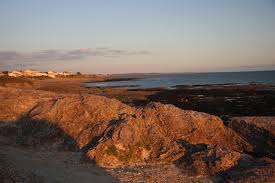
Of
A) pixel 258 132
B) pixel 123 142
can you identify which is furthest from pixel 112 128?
pixel 258 132

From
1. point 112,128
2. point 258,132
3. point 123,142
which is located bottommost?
point 258,132

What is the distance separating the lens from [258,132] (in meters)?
16.0

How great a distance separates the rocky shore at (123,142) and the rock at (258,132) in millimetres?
42

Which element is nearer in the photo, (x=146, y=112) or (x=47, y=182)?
(x=47, y=182)

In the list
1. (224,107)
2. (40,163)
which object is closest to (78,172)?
(40,163)

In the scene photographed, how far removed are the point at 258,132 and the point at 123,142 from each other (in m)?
6.59

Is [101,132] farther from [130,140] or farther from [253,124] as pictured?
[253,124]

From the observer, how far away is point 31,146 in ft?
46.0

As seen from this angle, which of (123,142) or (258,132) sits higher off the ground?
(123,142)

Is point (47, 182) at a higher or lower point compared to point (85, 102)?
lower

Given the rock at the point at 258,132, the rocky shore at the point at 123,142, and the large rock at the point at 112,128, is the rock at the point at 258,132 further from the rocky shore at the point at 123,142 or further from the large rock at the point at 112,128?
the large rock at the point at 112,128

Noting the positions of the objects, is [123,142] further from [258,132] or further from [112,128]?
[258,132]

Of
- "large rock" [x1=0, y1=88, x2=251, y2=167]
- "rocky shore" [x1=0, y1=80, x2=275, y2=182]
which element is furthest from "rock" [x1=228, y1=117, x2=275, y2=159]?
"large rock" [x1=0, y1=88, x2=251, y2=167]

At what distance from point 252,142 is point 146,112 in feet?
16.0
